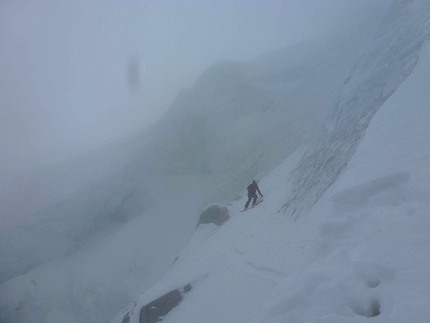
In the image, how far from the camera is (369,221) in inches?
179

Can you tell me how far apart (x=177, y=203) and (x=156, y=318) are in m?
18.3

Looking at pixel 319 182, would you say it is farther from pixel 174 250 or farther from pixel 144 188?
pixel 144 188

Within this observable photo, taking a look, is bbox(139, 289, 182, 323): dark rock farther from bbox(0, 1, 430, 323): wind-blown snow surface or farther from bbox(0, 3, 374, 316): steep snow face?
bbox(0, 3, 374, 316): steep snow face

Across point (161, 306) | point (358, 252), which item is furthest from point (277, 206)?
point (358, 252)

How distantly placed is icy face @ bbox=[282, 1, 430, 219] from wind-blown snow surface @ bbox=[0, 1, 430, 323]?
0.07 metres

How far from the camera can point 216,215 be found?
706 inches

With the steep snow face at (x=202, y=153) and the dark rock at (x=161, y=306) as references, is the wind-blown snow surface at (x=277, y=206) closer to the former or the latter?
the steep snow face at (x=202, y=153)

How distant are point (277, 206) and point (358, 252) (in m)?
7.36

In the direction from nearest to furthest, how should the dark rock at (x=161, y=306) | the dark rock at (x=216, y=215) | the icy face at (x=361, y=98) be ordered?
the icy face at (x=361, y=98) → the dark rock at (x=161, y=306) → the dark rock at (x=216, y=215)

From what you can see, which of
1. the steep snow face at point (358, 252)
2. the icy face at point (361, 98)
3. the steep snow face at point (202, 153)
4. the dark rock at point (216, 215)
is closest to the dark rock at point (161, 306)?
the steep snow face at point (358, 252)

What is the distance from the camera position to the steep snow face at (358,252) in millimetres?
3477

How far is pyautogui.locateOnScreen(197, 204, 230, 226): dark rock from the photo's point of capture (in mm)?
17500

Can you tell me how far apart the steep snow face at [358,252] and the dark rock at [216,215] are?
26.8 feet

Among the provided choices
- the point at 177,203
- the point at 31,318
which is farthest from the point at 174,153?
the point at 31,318
